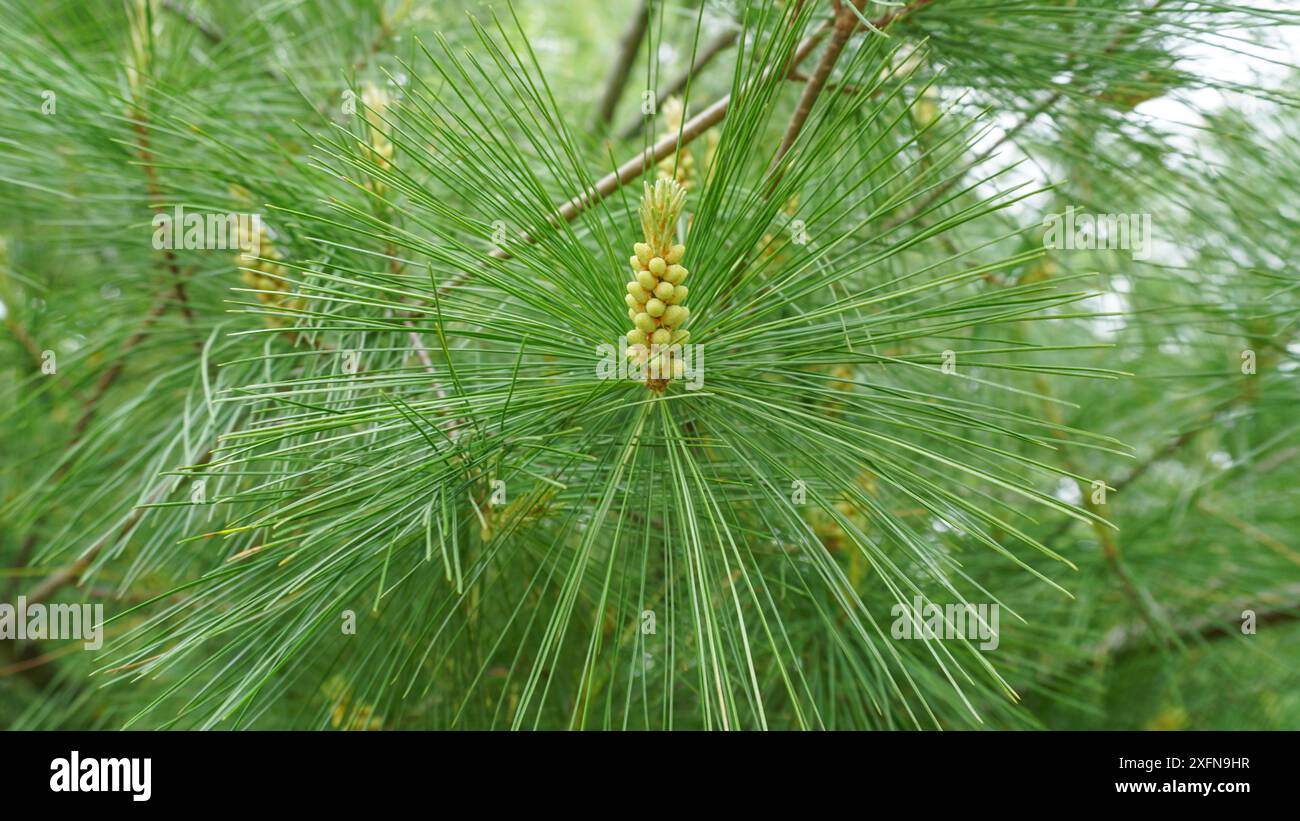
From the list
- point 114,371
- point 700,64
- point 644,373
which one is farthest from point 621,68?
point 644,373

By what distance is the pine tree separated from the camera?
0.55 metres

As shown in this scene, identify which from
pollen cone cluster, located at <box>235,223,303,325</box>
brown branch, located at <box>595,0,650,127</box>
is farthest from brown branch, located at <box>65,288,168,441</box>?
brown branch, located at <box>595,0,650,127</box>

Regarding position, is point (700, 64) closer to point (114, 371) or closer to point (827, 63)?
point (827, 63)

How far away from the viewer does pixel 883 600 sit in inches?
37.3

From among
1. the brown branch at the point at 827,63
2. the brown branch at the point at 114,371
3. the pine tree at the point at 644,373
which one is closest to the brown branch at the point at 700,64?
the pine tree at the point at 644,373

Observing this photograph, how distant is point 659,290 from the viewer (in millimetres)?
548

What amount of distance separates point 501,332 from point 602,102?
4.25ft

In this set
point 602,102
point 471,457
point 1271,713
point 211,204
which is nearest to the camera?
point 471,457

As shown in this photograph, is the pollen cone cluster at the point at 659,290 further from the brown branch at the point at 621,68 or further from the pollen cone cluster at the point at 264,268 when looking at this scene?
the brown branch at the point at 621,68

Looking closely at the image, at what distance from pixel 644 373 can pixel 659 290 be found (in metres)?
0.06

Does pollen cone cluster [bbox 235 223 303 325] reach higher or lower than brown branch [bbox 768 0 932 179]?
lower

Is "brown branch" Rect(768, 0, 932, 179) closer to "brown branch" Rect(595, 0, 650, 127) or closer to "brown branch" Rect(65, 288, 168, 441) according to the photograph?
"brown branch" Rect(65, 288, 168, 441)
